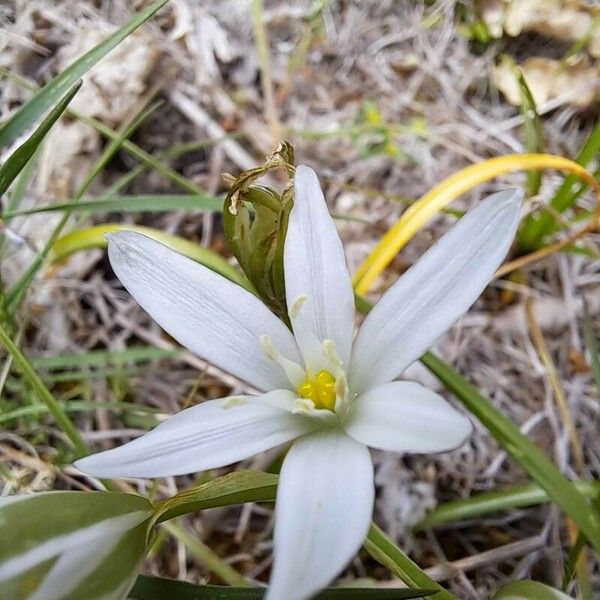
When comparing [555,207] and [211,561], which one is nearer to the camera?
[211,561]

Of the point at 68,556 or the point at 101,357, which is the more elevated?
the point at 68,556

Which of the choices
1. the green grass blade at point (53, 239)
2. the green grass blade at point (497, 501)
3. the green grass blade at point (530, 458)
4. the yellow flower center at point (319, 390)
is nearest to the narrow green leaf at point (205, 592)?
the yellow flower center at point (319, 390)

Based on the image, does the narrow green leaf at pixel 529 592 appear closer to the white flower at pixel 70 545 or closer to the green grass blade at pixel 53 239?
the white flower at pixel 70 545

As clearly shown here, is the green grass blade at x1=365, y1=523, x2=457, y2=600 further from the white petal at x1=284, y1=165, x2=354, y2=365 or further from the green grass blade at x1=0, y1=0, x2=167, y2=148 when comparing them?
the green grass blade at x1=0, y1=0, x2=167, y2=148

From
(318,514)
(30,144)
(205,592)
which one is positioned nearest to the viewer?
(318,514)

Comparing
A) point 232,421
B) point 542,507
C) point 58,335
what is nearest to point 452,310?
point 232,421

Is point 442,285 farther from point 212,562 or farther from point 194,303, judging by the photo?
point 212,562

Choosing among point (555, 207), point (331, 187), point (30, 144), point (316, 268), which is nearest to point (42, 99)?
point (30, 144)

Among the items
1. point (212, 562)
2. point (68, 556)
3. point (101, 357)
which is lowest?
point (212, 562)
